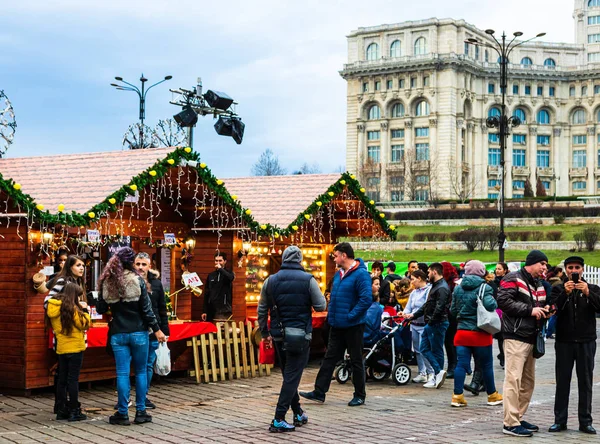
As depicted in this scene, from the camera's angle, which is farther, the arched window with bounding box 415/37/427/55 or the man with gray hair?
the arched window with bounding box 415/37/427/55

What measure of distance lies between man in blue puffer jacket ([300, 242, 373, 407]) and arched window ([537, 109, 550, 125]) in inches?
4253

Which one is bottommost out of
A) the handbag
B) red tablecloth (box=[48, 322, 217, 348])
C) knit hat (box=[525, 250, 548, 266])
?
red tablecloth (box=[48, 322, 217, 348])

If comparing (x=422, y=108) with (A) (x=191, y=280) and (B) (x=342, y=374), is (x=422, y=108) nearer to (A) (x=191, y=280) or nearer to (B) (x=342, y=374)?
(A) (x=191, y=280)

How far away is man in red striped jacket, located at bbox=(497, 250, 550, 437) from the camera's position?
9.35 meters

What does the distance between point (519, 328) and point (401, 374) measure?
167 inches

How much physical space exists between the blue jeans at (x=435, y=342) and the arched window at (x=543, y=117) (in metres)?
106

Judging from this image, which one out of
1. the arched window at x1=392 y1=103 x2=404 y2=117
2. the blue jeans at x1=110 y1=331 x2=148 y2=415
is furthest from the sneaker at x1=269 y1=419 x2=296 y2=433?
the arched window at x1=392 y1=103 x2=404 y2=117

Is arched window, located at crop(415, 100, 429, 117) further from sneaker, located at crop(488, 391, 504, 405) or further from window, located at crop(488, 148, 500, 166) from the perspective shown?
sneaker, located at crop(488, 391, 504, 405)

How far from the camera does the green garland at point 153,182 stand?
1195 cm

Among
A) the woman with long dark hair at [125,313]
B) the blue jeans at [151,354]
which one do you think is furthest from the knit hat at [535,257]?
the blue jeans at [151,354]

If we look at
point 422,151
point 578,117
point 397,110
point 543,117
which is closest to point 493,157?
point 543,117

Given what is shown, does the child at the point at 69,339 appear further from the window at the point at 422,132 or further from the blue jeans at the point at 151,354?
the window at the point at 422,132

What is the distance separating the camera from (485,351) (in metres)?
11.3

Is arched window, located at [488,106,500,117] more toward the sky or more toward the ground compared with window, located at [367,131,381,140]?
more toward the sky
